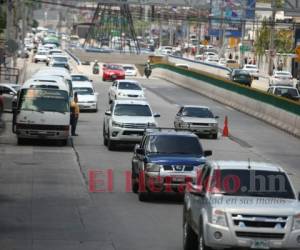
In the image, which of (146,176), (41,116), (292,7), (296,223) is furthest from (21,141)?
(296,223)

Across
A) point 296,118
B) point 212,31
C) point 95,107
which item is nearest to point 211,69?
point 212,31

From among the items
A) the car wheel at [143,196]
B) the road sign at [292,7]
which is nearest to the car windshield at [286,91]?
the road sign at [292,7]

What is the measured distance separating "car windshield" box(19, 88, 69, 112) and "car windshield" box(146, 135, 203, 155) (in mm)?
12702

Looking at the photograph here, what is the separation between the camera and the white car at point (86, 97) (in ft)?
177

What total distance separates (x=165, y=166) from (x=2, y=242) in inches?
246

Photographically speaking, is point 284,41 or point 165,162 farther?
point 284,41

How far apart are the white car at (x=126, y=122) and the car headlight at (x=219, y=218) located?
828 inches

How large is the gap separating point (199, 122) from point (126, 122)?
23.7 ft

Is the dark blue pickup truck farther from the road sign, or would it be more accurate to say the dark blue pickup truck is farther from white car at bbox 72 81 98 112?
white car at bbox 72 81 98 112

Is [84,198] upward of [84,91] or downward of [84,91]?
upward

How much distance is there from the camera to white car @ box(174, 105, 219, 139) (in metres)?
42.8

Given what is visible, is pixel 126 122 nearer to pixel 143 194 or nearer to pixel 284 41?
pixel 143 194

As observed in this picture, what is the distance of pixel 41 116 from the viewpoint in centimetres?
3662

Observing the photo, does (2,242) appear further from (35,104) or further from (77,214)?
(35,104)
